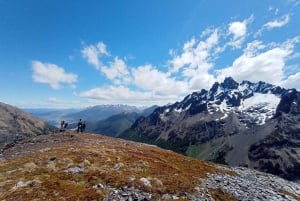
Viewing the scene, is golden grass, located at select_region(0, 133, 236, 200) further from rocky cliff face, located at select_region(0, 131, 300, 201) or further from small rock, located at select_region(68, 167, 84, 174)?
small rock, located at select_region(68, 167, 84, 174)

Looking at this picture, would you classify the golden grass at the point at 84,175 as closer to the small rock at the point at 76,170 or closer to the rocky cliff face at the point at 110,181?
the rocky cliff face at the point at 110,181

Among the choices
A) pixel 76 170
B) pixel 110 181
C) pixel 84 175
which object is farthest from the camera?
pixel 76 170

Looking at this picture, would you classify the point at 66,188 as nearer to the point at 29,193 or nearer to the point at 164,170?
the point at 29,193

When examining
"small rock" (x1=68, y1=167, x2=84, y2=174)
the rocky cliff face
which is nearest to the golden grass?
the rocky cliff face

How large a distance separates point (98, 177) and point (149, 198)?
7.75m

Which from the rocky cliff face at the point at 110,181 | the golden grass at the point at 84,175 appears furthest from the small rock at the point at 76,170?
the golden grass at the point at 84,175

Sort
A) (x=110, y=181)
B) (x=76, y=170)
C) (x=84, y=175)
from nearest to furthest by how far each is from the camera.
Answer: (x=110, y=181)
(x=84, y=175)
(x=76, y=170)

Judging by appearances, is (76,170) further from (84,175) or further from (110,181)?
(110,181)

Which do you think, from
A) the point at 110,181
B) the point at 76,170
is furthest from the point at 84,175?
the point at 110,181

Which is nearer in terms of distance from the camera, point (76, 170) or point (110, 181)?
point (110, 181)

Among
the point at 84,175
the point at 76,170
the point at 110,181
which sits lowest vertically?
the point at 110,181

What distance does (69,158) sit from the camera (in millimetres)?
42781

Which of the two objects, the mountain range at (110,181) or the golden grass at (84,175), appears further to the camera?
the mountain range at (110,181)

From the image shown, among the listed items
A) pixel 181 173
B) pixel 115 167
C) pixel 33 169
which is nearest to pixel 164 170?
pixel 181 173
